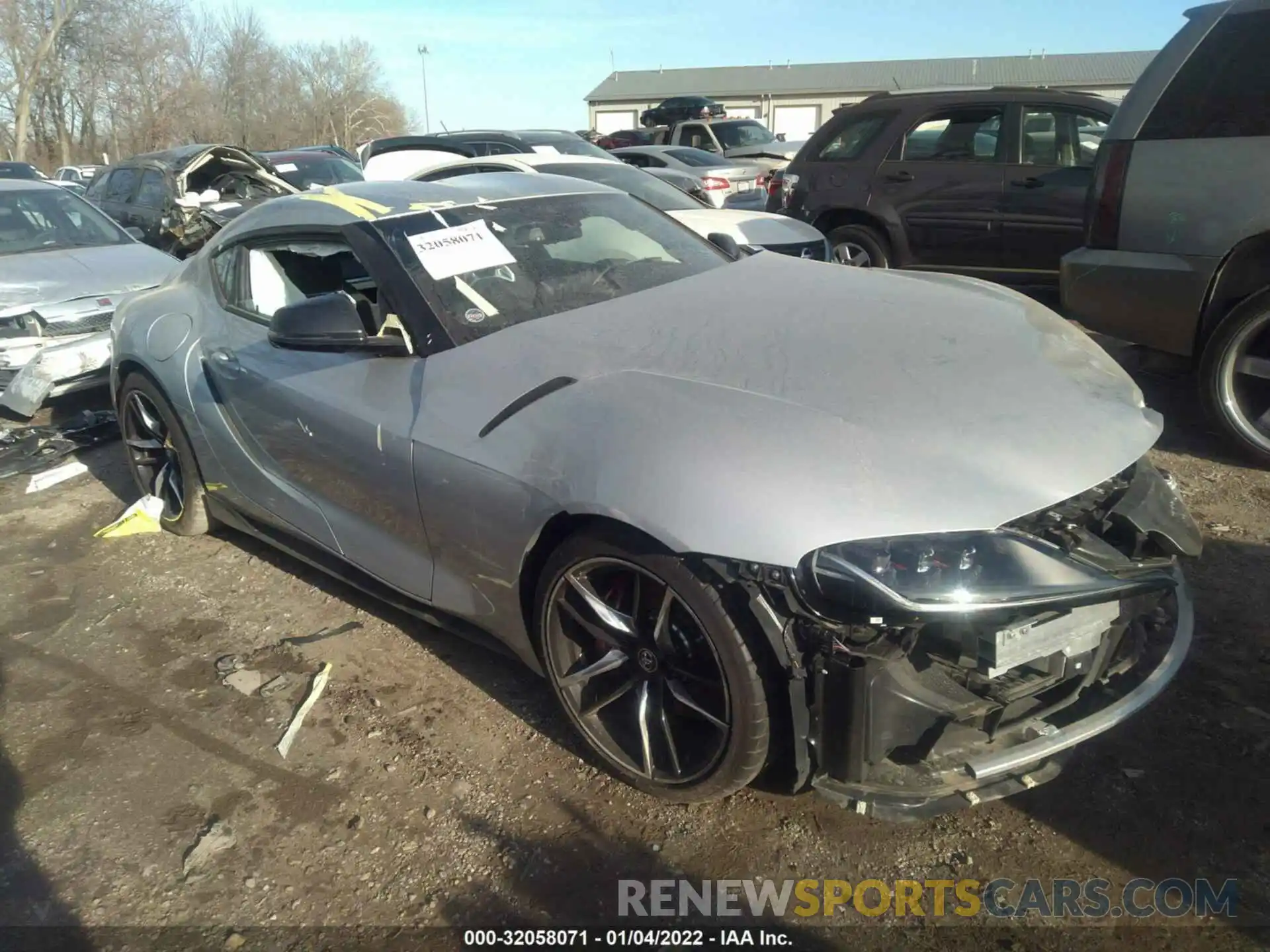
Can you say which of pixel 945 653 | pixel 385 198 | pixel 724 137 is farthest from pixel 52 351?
pixel 724 137

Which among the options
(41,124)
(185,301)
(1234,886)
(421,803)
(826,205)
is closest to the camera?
(1234,886)

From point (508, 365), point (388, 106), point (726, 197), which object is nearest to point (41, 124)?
point (388, 106)

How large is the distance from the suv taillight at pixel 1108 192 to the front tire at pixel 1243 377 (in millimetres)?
686

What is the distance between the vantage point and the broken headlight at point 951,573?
2023 millimetres

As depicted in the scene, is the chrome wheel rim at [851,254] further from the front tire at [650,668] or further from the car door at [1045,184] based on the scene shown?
the front tire at [650,668]

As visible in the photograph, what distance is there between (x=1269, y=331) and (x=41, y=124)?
5521cm

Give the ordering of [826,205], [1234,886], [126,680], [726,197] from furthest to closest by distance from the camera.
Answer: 1. [726,197]
2. [826,205]
3. [126,680]
4. [1234,886]

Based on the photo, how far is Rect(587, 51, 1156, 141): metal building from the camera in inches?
1871

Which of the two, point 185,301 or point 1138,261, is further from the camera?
point 1138,261

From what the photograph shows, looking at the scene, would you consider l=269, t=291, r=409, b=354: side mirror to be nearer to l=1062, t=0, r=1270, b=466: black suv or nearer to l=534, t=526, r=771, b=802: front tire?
l=534, t=526, r=771, b=802: front tire

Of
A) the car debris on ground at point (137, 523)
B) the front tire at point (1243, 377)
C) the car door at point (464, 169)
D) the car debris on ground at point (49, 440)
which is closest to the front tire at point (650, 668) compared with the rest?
the car debris on ground at point (137, 523)

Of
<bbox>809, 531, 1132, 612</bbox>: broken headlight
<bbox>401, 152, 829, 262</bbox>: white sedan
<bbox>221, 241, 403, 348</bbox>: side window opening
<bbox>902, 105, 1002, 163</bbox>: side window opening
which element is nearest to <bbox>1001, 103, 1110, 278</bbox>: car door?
<bbox>902, 105, 1002, 163</bbox>: side window opening

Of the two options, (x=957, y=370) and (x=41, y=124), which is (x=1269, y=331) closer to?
(x=957, y=370)

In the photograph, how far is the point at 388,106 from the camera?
199 feet
